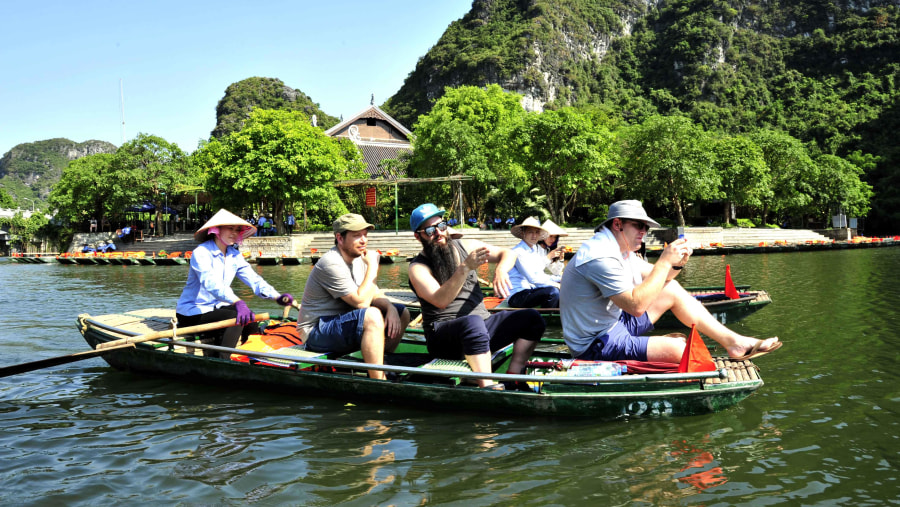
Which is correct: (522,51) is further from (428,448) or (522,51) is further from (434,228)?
(428,448)

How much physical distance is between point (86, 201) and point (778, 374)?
49.0 m

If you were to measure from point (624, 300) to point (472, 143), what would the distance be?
34774 millimetres

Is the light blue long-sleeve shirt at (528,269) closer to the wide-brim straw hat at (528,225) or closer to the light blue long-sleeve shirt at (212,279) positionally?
the wide-brim straw hat at (528,225)

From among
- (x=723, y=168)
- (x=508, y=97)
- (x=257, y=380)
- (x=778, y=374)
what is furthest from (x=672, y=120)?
(x=257, y=380)

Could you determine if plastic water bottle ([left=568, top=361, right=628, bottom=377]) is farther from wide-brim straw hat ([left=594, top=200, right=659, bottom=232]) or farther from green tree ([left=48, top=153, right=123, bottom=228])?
green tree ([left=48, top=153, right=123, bottom=228])

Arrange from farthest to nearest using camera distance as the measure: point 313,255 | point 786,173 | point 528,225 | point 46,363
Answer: point 786,173 → point 313,255 → point 528,225 → point 46,363

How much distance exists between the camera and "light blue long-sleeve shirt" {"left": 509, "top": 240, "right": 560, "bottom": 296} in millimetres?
9734

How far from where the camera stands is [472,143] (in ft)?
128

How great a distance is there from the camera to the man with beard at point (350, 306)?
20.1 feet

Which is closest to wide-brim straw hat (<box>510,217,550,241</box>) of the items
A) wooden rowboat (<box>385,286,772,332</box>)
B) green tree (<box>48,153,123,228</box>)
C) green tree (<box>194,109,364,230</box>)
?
wooden rowboat (<box>385,286,772,332</box>)

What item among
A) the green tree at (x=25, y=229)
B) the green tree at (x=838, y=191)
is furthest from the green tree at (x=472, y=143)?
the green tree at (x=25, y=229)

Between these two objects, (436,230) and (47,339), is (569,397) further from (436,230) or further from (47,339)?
(47,339)

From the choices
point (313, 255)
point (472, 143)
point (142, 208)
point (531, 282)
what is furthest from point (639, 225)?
point (142, 208)

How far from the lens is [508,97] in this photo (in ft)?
154
